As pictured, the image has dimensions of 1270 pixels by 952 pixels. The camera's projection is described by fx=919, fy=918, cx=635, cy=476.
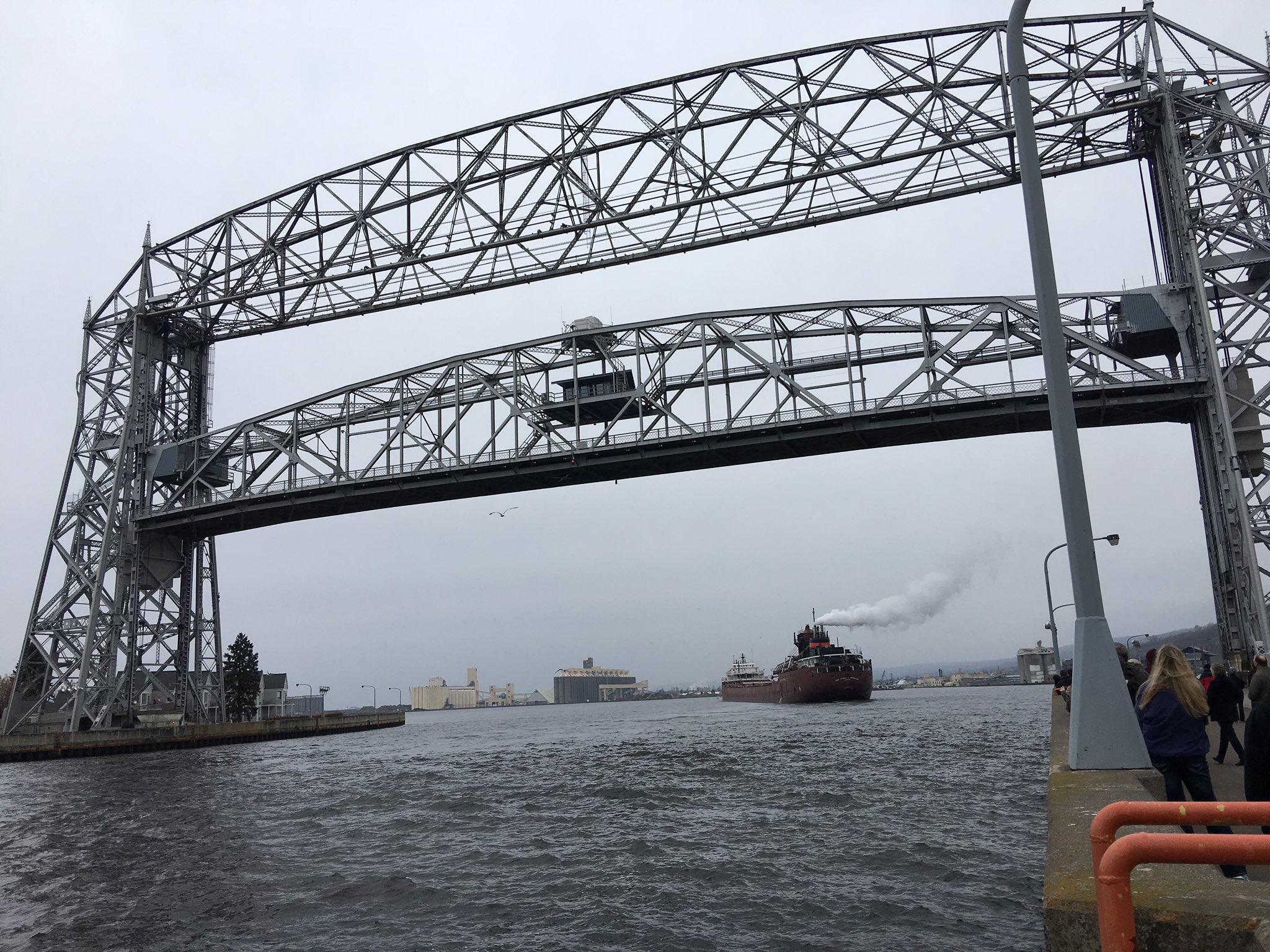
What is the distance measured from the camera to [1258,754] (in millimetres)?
5352

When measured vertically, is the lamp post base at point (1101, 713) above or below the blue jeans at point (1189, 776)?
above

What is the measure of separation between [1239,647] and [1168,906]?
2366cm

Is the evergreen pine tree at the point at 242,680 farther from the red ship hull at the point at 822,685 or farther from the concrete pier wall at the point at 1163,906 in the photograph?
the concrete pier wall at the point at 1163,906

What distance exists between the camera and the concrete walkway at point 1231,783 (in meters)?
6.52

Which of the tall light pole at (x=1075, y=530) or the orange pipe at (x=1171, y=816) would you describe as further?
the tall light pole at (x=1075, y=530)

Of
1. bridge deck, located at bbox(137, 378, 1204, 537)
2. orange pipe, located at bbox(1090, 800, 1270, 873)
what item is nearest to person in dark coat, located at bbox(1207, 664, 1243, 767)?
orange pipe, located at bbox(1090, 800, 1270, 873)

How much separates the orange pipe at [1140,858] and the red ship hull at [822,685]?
232 feet

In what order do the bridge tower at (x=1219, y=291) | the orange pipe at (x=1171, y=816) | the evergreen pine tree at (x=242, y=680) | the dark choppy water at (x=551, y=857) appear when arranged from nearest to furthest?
the orange pipe at (x=1171, y=816) → the dark choppy water at (x=551, y=857) → the bridge tower at (x=1219, y=291) → the evergreen pine tree at (x=242, y=680)

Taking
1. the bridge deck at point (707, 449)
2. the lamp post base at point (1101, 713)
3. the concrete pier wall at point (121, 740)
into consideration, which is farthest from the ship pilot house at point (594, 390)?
the lamp post base at point (1101, 713)

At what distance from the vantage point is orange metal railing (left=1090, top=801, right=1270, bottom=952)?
3.01 m

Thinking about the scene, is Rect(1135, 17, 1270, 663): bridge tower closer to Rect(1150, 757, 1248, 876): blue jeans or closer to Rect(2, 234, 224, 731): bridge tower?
Rect(1150, 757, 1248, 876): blue jeans

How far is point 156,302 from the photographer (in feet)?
129

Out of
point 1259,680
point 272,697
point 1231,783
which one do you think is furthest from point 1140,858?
point 272,697

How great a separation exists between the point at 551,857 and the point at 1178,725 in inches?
334
